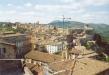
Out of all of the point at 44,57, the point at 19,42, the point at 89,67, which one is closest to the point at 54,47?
the point at 19,42

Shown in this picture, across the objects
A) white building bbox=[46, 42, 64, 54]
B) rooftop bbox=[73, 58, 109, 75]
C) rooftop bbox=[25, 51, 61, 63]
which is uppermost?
rooftop bbox=[73, 58, 109, 75]

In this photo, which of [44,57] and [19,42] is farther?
[19,42]

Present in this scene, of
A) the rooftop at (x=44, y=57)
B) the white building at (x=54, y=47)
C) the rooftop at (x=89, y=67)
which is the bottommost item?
the white building at (x=54, y=47)

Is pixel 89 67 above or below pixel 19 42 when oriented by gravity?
above

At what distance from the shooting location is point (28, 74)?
2398 cm

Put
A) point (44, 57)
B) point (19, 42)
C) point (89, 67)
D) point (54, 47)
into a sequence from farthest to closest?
point (54, 47) → point (19, 42) → point (44, 57) → point (89, 67)

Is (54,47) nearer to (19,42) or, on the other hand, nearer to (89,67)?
(19,42)

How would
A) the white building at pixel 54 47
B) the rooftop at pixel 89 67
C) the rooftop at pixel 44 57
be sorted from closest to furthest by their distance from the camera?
the rooftop at pixel 89 67
the rooftop at pixel 44 57
the white building at pixel 54 47

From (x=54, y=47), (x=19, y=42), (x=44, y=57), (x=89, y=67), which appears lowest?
(x=54, y=47)

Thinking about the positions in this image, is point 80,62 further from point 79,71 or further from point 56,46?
point 56,46

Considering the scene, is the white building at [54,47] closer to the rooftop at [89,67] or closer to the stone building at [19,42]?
the stone building at [19,42]

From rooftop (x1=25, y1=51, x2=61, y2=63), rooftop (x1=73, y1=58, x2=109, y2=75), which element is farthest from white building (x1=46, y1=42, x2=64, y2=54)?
rooftop (x1=73, y1=58, x2=109, y2=75)

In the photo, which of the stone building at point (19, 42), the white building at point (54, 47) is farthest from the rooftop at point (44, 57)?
the white building at point (54, 47)

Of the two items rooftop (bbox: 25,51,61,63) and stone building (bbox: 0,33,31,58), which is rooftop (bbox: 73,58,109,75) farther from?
stone building (bbox: 0,33,31,58)
